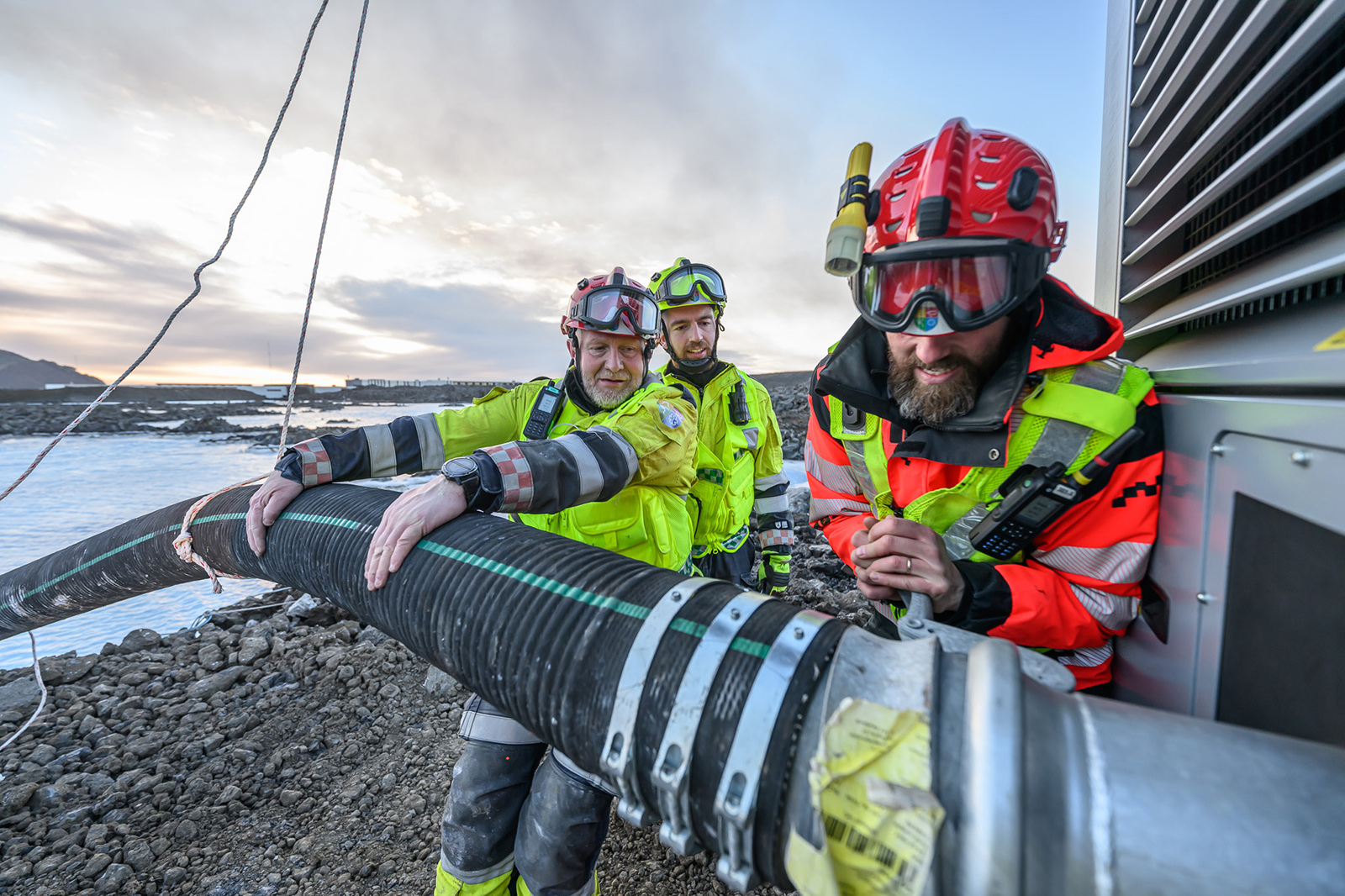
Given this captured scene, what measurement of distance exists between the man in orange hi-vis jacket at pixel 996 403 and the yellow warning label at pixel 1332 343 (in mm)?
486

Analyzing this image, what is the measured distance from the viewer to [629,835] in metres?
2.46

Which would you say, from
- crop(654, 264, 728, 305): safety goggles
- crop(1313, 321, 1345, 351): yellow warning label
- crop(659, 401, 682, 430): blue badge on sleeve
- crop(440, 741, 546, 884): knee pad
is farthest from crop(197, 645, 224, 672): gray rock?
crop(1313, 321, 1345, 351): yellow warning label

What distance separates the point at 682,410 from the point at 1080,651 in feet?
4.80

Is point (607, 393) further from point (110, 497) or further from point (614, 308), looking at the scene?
point (110, 497)

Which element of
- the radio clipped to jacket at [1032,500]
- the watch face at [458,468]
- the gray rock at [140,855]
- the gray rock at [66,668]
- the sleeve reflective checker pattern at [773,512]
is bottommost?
the gray rock at [140,855]

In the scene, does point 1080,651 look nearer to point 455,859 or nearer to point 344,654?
point 455,859

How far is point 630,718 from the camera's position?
97cm

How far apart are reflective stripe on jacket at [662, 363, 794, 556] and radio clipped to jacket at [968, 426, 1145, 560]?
2.21 meters

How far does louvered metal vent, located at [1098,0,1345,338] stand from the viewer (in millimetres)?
937

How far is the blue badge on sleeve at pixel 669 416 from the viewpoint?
206 cm

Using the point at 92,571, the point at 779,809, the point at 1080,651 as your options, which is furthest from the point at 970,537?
the point at 92,571

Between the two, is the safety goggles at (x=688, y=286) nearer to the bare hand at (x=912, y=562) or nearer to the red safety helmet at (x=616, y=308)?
the red safety helmet at (x=616, y=308)

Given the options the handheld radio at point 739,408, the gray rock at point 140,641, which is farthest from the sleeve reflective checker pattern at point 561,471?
the gray rock at point 140,641

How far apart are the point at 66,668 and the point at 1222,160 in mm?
5994
